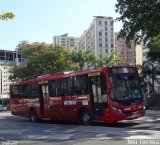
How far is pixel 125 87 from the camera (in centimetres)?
1817

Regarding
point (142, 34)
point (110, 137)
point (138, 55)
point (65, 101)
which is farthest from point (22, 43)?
point (138, 55)

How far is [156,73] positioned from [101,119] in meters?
29.3

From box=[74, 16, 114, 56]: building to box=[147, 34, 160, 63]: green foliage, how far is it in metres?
94.3

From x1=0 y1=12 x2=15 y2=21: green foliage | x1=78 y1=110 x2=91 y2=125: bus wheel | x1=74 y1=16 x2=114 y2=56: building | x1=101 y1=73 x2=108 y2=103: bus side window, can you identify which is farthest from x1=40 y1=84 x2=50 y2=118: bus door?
x1=74 y1=16 x2=114 y2=56: building

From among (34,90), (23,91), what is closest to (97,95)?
(34,90)

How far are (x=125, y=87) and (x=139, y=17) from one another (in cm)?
900

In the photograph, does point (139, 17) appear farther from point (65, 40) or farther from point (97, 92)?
point (65, 40)

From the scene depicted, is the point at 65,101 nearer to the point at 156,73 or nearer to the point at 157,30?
the point at 157,30

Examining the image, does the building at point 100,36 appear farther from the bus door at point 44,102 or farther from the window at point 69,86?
the window at point 69,86

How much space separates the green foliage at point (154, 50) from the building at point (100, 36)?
309ft

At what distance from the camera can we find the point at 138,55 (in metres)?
148

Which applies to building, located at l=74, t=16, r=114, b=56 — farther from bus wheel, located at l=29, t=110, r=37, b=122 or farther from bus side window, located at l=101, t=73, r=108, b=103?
bus side window, located at l=101, t=73, r=108, b=103

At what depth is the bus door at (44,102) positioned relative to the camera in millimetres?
23678

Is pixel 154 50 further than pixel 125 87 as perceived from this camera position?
Yes
